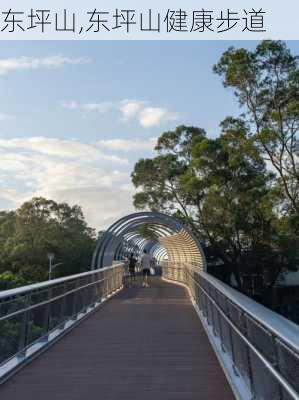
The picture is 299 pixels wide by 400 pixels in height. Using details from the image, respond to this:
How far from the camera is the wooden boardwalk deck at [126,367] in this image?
600 cm

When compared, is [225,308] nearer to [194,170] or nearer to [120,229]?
[120,229]

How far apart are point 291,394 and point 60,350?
534 centimetres

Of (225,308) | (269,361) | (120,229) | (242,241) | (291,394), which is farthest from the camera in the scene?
(242,241)

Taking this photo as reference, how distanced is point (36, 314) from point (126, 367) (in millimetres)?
1572

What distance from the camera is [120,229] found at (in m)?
21.9

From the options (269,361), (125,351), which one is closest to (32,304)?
(125,351)

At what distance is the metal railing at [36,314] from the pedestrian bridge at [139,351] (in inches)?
0.6

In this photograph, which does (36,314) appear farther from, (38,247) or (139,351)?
(38,247)

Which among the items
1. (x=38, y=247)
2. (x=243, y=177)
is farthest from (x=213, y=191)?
(x=38, y=247)

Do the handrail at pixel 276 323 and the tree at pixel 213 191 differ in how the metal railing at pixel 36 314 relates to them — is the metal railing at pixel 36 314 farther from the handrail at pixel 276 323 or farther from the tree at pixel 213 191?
the tree at pixel 213 191

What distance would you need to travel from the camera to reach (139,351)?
8.45m

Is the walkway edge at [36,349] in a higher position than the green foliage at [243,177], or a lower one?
lower

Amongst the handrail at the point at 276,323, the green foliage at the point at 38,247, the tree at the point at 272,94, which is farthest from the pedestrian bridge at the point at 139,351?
the green foliage at the point at 38,247

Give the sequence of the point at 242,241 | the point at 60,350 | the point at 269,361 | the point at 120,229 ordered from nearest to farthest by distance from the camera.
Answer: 1. the point at 269,361
2. the point at 60,350
3. the point at 120,229
4. the point at 242,241
